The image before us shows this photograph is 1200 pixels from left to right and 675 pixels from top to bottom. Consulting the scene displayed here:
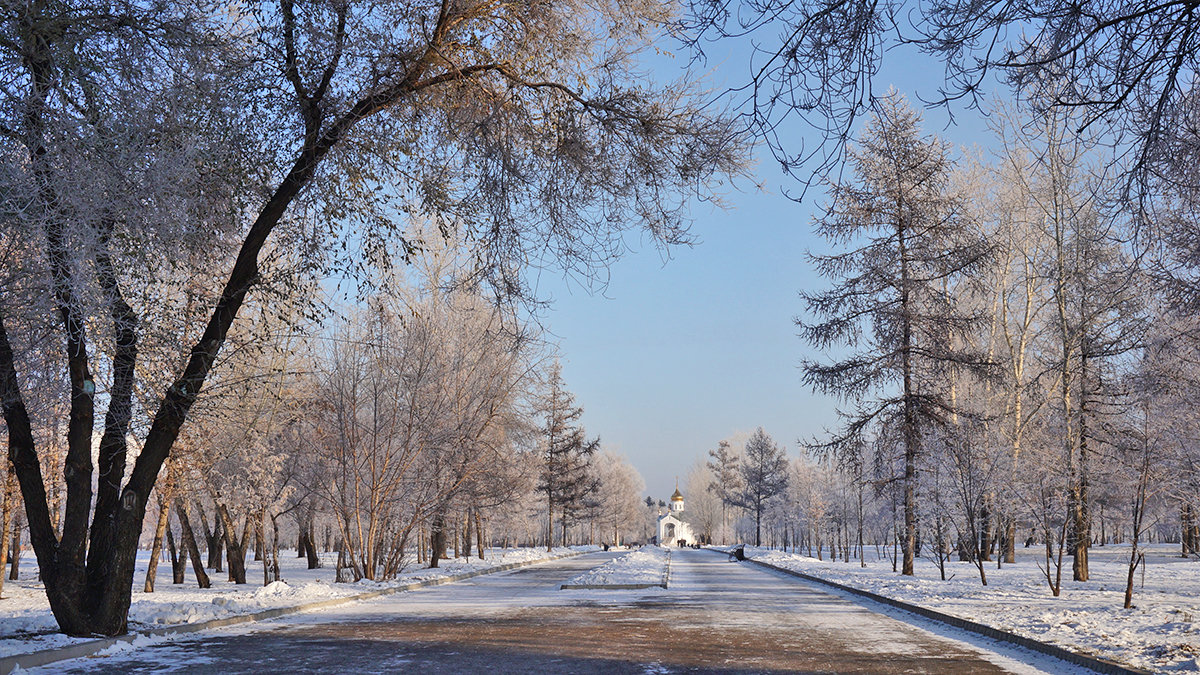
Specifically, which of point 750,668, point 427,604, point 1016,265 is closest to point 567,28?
point 750,668

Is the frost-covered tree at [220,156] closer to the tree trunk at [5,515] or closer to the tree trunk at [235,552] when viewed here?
the tree trunk at [5,515]

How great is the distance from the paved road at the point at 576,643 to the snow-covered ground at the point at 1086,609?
112 centimetres

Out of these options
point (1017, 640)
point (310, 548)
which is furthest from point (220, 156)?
point (310, 548)

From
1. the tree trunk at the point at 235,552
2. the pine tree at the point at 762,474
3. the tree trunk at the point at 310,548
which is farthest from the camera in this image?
the pine tree at the point at 762,474

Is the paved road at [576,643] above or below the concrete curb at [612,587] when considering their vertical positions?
above

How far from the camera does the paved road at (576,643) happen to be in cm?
936

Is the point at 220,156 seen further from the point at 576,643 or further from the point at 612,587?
the point at 612,587

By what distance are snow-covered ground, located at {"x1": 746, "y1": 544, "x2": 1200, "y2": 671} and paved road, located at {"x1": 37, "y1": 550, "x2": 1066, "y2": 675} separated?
1121 mm

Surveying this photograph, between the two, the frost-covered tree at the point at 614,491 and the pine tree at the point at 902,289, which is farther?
the frost-covered tree at the point at 614,491

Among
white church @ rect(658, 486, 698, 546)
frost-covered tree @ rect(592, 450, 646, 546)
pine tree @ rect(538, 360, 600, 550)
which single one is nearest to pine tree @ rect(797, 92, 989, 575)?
pine tree @ rect(538, 360, 600, 550)

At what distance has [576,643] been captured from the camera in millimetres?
11508

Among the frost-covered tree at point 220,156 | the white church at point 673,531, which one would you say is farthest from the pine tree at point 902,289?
the white church at point 673,531

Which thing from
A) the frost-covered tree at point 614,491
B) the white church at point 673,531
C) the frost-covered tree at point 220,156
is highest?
the frost-covered tree at point 220,156

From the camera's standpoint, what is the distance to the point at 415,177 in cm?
1041
